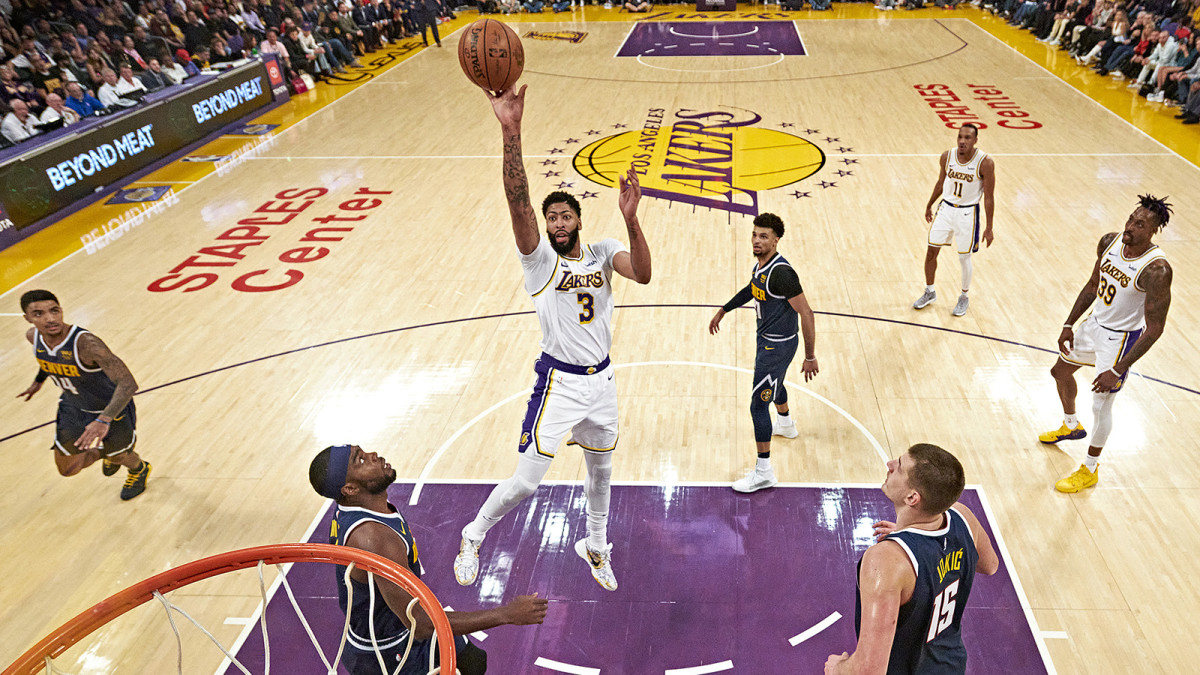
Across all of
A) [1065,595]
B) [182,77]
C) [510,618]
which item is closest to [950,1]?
[182,77]

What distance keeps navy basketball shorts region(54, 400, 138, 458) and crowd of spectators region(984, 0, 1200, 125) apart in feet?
51.8

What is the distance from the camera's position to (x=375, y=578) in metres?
3.24

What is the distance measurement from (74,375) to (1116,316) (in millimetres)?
6822

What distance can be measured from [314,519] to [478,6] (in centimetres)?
2631

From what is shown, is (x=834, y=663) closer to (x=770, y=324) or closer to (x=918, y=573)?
(x=918, y=573)

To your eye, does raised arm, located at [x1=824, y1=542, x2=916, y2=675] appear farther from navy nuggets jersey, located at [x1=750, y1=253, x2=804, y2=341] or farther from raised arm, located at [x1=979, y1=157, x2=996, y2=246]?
raised arm, located at [x1=979, y1=157, x2=996, y2=246]

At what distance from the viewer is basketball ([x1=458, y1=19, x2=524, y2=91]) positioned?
15.9 feet

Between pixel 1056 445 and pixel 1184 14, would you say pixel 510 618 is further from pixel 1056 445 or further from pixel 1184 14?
pixel 1184 14

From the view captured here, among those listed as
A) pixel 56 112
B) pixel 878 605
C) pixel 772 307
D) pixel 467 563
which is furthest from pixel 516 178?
pixel 56 112

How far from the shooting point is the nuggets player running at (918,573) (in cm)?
270

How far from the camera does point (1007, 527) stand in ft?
17.0

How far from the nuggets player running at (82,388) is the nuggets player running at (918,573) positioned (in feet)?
15.5

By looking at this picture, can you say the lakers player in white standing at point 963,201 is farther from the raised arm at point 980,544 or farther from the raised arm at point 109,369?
the raised arm at point 109,369

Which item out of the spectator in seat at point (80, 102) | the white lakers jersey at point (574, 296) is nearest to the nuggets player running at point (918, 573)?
the white lakers jersey at point (574, 296)
